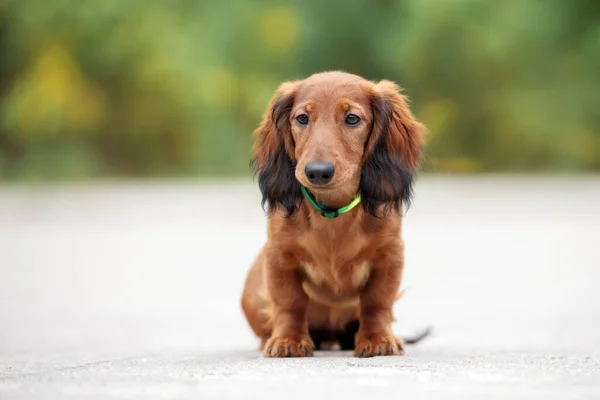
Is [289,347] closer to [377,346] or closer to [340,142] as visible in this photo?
[377,346]

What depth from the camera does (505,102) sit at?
14.5 meters

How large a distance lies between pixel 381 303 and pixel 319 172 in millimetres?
627

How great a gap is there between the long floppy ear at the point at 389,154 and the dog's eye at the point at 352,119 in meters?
0.13

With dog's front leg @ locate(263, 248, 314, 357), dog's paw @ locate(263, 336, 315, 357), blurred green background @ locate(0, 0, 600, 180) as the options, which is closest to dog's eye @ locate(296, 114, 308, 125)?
dog's front leg @ locate(263, 248, 314, 357)

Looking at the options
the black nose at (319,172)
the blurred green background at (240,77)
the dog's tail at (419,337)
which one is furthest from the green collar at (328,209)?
the blurred green background at (240,77)

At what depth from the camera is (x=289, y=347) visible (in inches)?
133

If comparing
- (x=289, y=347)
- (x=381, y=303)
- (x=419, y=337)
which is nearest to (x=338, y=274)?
(x=381, y=303)

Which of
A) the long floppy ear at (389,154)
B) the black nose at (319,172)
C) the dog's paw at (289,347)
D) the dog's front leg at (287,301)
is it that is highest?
the long floppy ear at (389,154)

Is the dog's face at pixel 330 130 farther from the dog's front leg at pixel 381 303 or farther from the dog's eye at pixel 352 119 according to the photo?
the dog's front leg at pixel 381 303

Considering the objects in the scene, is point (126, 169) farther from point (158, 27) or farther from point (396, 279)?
point (396, 279)

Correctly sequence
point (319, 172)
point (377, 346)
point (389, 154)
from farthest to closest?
point (389, 154)
point (377, 346)
point (319, 172)

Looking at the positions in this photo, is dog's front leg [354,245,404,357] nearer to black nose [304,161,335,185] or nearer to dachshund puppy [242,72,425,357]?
dachshund puppy [242,72,425,357]

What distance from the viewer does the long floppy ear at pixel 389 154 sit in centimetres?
339

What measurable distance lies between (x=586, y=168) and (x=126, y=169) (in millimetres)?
6771
